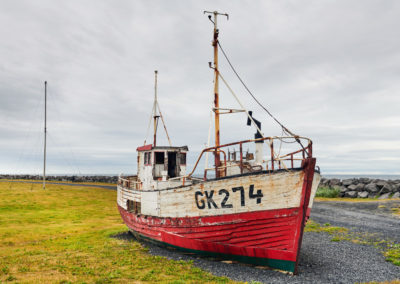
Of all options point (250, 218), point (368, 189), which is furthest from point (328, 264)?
point (368, 189)

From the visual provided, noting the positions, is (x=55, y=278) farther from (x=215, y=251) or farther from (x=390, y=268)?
(x=390, y=268)

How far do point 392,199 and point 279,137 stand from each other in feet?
79.7

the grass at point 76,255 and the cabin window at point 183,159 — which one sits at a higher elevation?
the cabin window at point 183,159

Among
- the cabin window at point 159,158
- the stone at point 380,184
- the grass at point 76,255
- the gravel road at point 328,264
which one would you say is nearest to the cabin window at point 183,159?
the cabin window at point 159,158

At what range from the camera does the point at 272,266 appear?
29.0 ft

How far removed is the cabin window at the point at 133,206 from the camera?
13562 mm

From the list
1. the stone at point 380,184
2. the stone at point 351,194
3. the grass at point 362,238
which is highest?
the stone at point 380,184

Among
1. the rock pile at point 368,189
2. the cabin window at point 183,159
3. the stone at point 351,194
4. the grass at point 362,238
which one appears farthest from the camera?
the stone at point 351,194

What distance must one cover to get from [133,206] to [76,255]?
3885 mm

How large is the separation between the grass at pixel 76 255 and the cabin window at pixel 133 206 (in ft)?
5.03

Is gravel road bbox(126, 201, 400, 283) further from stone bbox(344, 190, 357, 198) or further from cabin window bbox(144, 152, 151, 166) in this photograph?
stone bbox(344, 190, 357, 198)

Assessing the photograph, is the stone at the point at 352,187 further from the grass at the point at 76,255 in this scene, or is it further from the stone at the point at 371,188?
the grass at the point at 76,255

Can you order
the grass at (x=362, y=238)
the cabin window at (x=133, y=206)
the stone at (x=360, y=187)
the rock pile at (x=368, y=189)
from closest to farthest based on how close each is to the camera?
the grass at (x=362, y=238)
the cabin window at (x=133, y=206)
the rock pile at (x=368, y=189)
the stone at (x=360, y=187)

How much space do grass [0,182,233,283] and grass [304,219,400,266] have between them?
7175 millimetres
